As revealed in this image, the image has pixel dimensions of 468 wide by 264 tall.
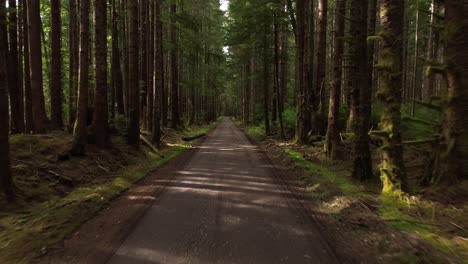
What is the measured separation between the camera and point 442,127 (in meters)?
6.08

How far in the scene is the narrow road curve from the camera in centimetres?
418

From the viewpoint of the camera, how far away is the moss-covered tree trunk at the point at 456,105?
575 cm

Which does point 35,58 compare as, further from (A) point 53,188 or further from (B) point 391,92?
(B) point 391,92

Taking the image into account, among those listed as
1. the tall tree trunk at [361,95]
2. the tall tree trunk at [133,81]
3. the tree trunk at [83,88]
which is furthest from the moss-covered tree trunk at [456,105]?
the tall tree trunk at [133,81]

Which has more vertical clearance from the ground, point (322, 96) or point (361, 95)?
point (322, 96)

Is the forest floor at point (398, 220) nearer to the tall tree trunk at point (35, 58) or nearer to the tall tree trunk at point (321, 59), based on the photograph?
the tall tree trunk at point (321, 59)

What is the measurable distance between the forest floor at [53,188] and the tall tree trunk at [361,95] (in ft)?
21.1

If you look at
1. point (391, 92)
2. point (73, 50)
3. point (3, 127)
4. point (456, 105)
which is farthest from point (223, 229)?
point (73, 50)

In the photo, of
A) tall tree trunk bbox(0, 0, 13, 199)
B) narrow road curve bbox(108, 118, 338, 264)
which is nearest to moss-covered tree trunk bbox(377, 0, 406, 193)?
narrow road curve bbox(108, 118, 338, 264)

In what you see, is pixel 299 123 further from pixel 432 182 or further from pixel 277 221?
pixel 277 221

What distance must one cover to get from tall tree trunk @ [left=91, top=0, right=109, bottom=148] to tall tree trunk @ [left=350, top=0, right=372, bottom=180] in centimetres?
875

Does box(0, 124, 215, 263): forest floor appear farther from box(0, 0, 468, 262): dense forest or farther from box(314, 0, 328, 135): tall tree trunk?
box(314, 0, 328, 135): tall tree trunk

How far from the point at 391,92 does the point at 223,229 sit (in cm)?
471

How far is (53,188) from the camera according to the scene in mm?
7422
